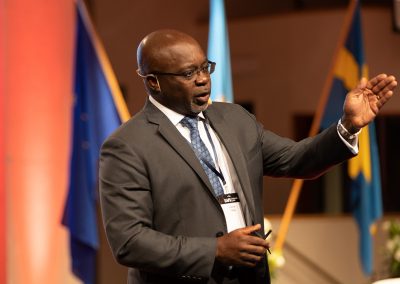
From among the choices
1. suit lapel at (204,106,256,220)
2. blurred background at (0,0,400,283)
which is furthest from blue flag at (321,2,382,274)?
suit lapel at (204,106,256,220)

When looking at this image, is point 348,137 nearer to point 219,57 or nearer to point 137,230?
point 137,230

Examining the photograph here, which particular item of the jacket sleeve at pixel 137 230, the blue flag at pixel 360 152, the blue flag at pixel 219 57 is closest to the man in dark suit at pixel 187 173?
the jacket sleeve at pixel 137 230

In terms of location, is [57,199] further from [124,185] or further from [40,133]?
[124,185]

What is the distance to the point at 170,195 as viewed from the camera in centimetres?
188

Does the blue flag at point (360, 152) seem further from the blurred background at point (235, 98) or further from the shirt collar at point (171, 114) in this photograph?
the shirt collar at point (171, 114)

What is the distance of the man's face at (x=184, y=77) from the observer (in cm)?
192

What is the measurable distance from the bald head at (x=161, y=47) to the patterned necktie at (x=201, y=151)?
0.51 feet

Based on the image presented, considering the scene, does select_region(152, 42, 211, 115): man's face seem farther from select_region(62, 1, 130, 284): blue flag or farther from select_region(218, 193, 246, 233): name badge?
select_region(62, 1, 130, 284): blue flag

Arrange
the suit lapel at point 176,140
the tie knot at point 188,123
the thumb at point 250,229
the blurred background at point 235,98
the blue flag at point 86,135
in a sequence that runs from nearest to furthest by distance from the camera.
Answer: the thumb at point 250,229
the suit lapel at point 176,140
the tie knot at point 188,123
the blue flag at point 86,135
the blurred background at point 235,98

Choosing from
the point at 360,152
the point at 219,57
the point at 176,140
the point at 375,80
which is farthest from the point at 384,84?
Result: the point at 360,152

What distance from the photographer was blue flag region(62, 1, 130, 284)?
435 cm

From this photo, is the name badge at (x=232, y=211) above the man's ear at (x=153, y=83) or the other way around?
the other way around

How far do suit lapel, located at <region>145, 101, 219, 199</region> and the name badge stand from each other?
2.3 inches

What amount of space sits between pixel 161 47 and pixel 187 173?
317 mm
